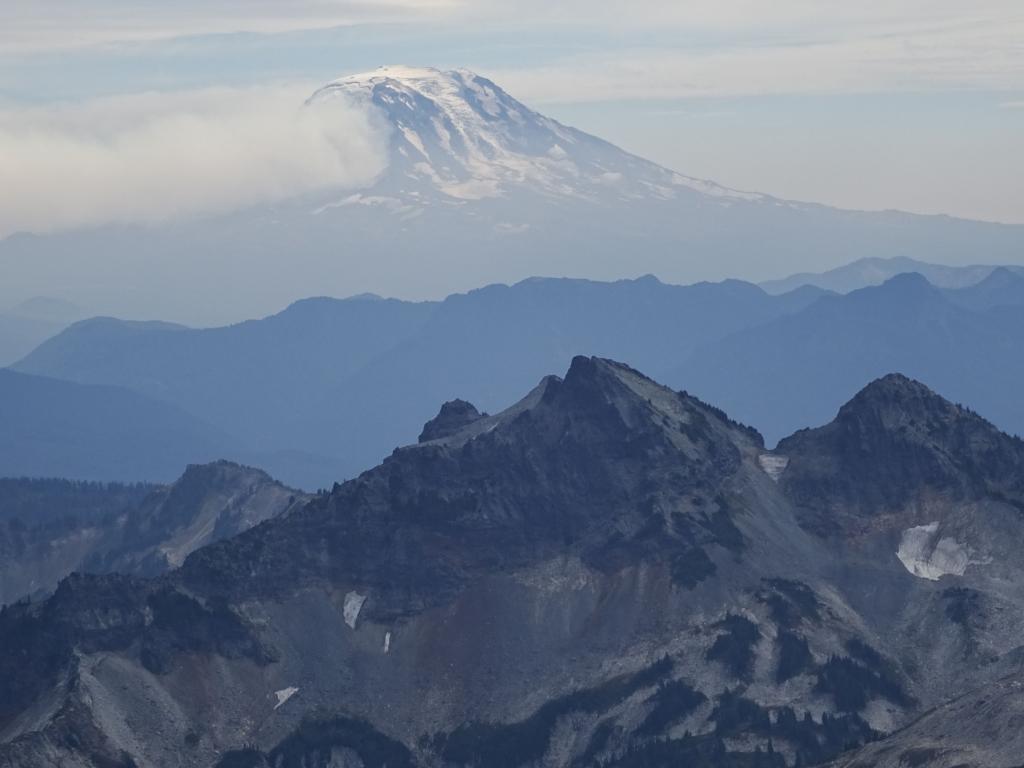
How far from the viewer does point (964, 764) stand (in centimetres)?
18525

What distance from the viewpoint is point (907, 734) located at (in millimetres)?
198500

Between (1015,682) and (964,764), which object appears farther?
(1015,682)

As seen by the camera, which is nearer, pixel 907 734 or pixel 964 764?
pixel 964 764

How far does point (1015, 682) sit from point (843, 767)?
16.8 metres

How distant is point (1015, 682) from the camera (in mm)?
198625

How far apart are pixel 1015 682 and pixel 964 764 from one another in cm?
1586

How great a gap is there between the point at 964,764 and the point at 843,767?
13.9 metres

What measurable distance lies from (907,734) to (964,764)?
530 inches

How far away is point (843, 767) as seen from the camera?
19638cm
